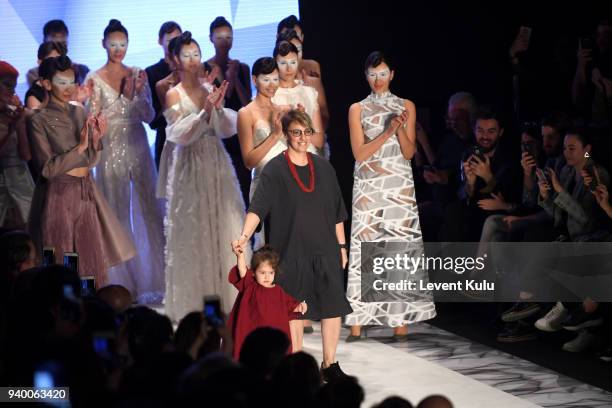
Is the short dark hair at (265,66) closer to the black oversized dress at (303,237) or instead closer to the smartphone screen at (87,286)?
the black oversized dress at (303,237)

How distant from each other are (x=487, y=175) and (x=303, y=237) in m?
1.76

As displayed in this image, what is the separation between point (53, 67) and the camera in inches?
229

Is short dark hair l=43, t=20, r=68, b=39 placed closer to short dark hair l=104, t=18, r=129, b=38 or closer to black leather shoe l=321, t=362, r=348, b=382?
short dark hair l=104, t=18, r=129, b=38

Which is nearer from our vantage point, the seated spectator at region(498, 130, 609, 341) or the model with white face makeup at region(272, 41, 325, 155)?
the seated spectator at region(498, 130, 609, 341)

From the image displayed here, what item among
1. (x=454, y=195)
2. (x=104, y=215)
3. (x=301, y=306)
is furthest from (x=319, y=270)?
(x=454, y=195)

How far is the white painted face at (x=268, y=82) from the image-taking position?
20.2ft

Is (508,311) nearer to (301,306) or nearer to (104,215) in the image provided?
(301,306)

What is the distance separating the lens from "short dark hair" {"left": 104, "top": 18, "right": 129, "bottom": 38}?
6.97 meters

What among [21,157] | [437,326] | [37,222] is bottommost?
[437,326]

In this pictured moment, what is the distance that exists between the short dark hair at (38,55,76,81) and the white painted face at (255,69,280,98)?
1001mm

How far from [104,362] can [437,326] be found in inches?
162

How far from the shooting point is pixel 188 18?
24.7 ft

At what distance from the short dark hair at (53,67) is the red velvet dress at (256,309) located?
5.71 feet

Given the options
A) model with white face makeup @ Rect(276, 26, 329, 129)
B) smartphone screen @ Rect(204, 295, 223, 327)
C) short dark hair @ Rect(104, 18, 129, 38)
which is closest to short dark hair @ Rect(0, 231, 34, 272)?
smartphone screen @ Rect(204, 295, 223, 327)
